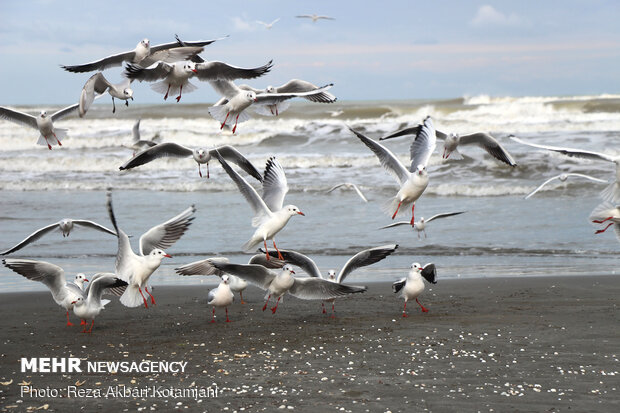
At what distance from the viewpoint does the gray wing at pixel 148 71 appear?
7.54 meters

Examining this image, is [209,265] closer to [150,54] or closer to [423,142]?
[150,54]

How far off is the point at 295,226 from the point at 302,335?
6719 millimetres

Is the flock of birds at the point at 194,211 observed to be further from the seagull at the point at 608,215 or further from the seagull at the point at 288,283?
the seagull at the point at 608,215

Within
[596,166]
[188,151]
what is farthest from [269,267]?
[596,166]

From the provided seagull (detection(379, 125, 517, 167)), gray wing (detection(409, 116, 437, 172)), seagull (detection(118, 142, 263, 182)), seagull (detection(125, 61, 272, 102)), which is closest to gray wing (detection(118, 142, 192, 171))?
seagull (detection(118, 142, 263, 182))

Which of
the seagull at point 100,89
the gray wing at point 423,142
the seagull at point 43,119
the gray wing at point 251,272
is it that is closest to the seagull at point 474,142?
the gray wing at point 423,142

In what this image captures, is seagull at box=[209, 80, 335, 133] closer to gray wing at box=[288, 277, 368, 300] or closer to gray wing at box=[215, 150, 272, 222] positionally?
gray wing at box=[215, 150, 272, 222]

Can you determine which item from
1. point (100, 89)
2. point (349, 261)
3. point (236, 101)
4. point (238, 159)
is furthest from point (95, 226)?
point (349, 261)

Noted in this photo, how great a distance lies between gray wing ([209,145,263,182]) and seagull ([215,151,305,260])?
0.36ft

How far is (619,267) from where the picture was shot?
10.6 meters

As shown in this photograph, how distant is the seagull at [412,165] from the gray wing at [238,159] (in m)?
1.07

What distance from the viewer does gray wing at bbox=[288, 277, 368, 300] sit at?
762 cm

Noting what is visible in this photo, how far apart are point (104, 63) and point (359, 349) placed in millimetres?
3470

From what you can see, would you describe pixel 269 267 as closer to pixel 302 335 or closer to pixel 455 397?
pixel 302 335
